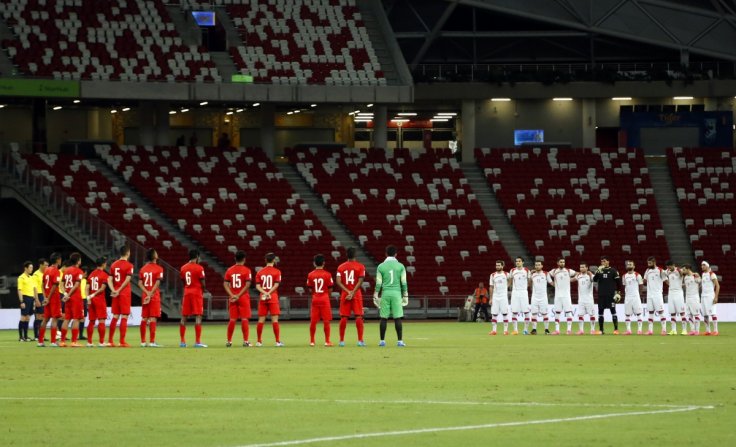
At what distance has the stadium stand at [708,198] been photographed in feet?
214

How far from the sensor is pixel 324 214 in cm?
6506

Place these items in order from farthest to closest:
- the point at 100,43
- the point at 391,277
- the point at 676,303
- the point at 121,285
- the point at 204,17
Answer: the point at 204,17 < the point at 100,43 < the point at 676,303 < the point at 121,285 < the point at 391,277

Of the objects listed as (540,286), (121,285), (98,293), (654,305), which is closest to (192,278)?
(121,285)

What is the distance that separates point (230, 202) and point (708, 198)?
73.7 ft

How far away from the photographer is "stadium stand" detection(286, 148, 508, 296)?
6216 centimetres

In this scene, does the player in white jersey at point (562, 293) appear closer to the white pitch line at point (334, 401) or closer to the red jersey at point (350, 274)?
the red jersey at point (350, 274)

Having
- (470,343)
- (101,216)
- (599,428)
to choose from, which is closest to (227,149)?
(101,216)

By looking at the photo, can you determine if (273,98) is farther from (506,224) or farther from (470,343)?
(470,343)

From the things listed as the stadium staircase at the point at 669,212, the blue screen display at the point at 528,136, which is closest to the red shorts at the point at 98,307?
the stadium staircase at the point at 669,212

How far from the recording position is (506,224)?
6688 centimetres

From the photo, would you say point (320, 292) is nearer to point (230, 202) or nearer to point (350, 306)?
point (350, 306)

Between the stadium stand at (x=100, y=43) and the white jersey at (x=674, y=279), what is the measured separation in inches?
1096

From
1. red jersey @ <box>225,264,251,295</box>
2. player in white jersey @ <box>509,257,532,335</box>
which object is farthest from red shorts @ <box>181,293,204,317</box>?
player in white jersey @ <box>509,257,532,335</box>

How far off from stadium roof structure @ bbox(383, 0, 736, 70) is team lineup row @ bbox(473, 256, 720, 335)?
2836 cm
